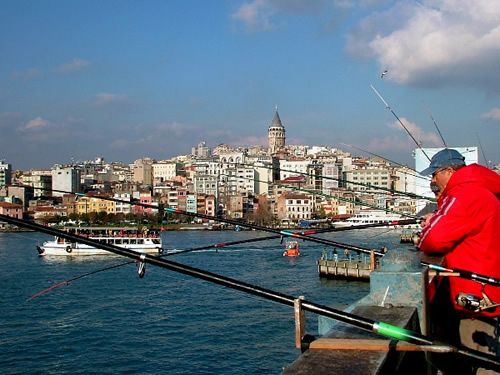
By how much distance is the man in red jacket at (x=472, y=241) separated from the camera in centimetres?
190

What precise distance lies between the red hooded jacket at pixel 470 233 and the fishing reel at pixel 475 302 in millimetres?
20

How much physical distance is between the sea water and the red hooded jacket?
4693mm

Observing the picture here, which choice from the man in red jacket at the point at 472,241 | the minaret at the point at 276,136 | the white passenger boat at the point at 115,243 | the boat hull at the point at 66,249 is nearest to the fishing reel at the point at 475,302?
the man in red jacket at the point at 472,241

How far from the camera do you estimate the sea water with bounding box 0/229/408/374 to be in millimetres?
9914

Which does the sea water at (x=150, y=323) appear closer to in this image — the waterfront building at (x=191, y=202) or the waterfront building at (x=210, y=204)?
the waterfront building at (x=191, y=202)

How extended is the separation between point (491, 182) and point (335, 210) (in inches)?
2678

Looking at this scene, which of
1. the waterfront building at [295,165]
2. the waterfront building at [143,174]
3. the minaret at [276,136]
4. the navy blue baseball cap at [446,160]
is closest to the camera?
the navy blue baseball cap at [446,160]

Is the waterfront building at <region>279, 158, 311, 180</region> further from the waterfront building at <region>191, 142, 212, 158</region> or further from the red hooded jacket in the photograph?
the red hooded jacket

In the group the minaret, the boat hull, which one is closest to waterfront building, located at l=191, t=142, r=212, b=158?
the minaret

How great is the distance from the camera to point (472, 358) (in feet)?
4.89

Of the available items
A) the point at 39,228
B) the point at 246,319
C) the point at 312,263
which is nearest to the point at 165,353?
the point at 246,319

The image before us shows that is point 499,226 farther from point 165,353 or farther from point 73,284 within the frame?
point 73,284

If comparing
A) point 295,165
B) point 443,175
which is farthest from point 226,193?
point 443,175

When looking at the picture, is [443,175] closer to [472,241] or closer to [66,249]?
[472,241]
